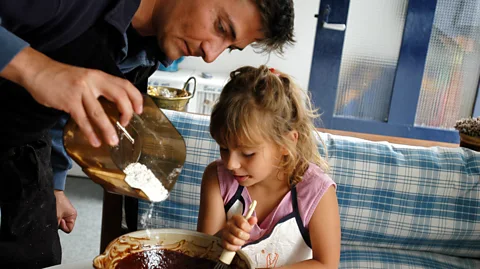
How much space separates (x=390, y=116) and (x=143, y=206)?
2.59 meters

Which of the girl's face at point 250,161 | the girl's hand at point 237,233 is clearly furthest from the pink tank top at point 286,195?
the girl's hand at point 237,233

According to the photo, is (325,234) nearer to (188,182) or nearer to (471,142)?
(188,182)

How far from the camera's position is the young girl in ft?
4.08

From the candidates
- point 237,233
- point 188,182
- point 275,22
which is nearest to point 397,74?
point 188,182

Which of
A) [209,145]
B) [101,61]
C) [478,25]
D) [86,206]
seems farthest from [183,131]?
[478,25]

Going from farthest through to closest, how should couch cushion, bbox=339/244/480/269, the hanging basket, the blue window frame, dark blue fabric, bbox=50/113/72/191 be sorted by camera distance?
the blue window frame
the hanging basket
couch cushion, bbox=339/244/480/269
dark blue fabric, bbox=50/113/72/191

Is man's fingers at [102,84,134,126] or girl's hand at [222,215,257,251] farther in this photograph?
girl's hand at [222,215,257,251]

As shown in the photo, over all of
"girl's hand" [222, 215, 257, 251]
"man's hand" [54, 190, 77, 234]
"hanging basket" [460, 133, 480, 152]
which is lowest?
"man's hand" [54, 190, 77, 234]

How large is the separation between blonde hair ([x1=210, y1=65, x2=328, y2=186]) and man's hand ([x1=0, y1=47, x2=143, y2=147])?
472mm

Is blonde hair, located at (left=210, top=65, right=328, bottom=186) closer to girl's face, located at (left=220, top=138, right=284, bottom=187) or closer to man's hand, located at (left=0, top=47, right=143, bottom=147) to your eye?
girl's face, located at (left=220, top=138, right=284, bottom=187)

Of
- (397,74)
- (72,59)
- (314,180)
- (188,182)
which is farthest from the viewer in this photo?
(397,74)

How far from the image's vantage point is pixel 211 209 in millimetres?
1389

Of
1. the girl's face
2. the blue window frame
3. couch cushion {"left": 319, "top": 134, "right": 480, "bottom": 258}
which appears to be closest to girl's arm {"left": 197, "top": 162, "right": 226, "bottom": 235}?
the girl's face

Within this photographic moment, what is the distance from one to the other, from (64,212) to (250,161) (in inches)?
23.4
